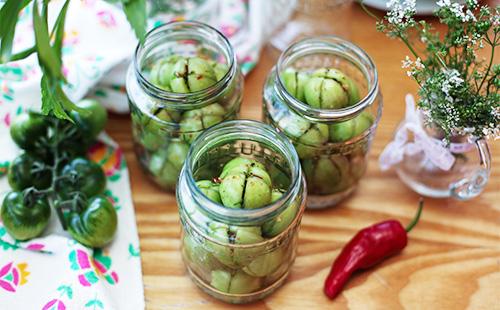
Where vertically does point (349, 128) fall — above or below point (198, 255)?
above

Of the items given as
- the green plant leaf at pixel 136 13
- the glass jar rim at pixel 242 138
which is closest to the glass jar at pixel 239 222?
the glass jar rim at pixel 242 138

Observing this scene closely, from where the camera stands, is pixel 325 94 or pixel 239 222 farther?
pixel 325 94

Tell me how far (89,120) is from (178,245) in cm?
22

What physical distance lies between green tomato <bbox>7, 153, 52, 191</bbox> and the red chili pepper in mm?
425

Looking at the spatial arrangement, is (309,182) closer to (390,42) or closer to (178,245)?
(178,245)

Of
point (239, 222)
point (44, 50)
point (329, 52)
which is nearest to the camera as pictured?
point (44, 50)

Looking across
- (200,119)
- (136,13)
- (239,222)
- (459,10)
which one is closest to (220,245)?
(239,222)

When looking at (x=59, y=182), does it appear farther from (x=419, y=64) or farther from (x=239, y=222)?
(x=419, y=64)

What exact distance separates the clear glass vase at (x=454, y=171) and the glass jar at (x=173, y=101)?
29 cm

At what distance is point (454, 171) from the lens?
104 cm

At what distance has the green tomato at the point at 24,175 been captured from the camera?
0.99 m

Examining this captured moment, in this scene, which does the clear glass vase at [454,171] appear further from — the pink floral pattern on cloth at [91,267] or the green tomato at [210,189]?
the pink floral pattern on cloth at [91,267]

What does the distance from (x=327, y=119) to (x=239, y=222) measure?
0.19 metres

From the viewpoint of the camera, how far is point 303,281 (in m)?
0.98
